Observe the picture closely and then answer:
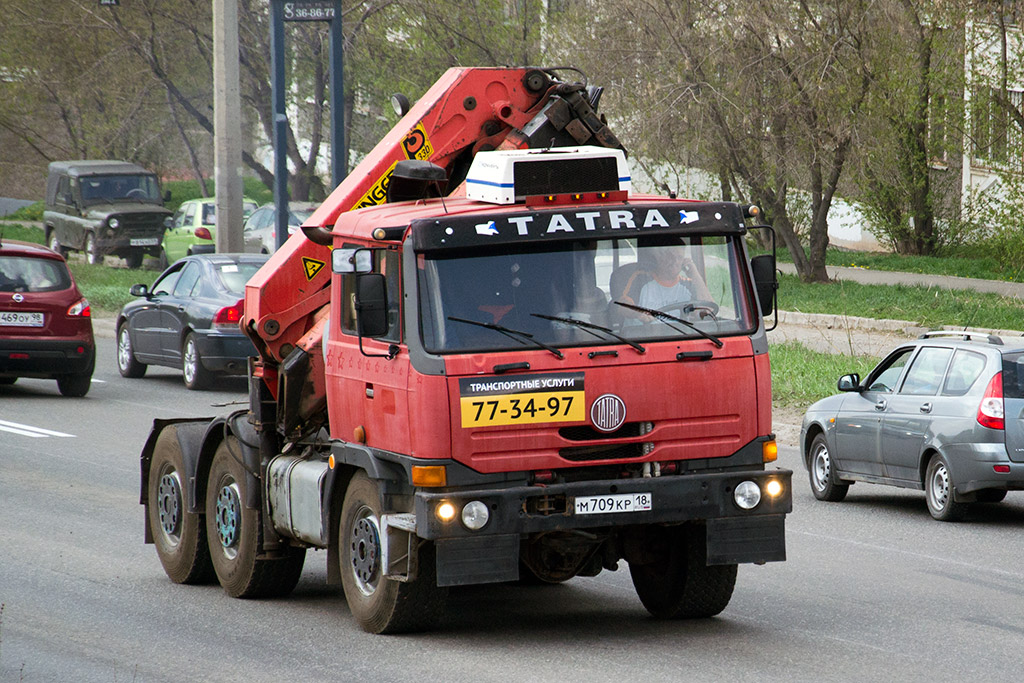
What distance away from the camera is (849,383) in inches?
515

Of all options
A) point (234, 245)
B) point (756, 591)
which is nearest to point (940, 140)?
point (234, 245)

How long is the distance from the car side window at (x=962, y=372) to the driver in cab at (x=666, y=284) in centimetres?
513

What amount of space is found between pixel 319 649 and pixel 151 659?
812 millimetres

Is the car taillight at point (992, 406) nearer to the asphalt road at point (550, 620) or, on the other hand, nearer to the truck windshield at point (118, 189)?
the asphalt road at point (550, 620)

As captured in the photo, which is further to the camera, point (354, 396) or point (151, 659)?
point (354, 396)

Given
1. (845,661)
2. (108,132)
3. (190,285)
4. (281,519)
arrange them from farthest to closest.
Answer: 1. (108,132)
2. (190,285)
3. (281,519)
4. (845,661)

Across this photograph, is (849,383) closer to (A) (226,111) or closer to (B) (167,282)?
(B) (167,282)

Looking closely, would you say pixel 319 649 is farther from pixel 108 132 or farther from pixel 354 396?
pixel 108 132

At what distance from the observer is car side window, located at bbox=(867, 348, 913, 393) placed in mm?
13172

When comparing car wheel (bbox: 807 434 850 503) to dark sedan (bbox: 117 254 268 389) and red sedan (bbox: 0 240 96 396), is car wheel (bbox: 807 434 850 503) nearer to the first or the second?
dark sedan (bbox: 117 254 268 389)

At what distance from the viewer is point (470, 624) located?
8.24 meters

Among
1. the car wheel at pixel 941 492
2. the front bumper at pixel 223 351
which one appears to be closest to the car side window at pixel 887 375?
the car wheel at pixel 941 492

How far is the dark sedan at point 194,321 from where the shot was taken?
766 inches

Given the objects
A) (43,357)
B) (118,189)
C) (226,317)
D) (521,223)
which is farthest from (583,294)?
(118,189)
